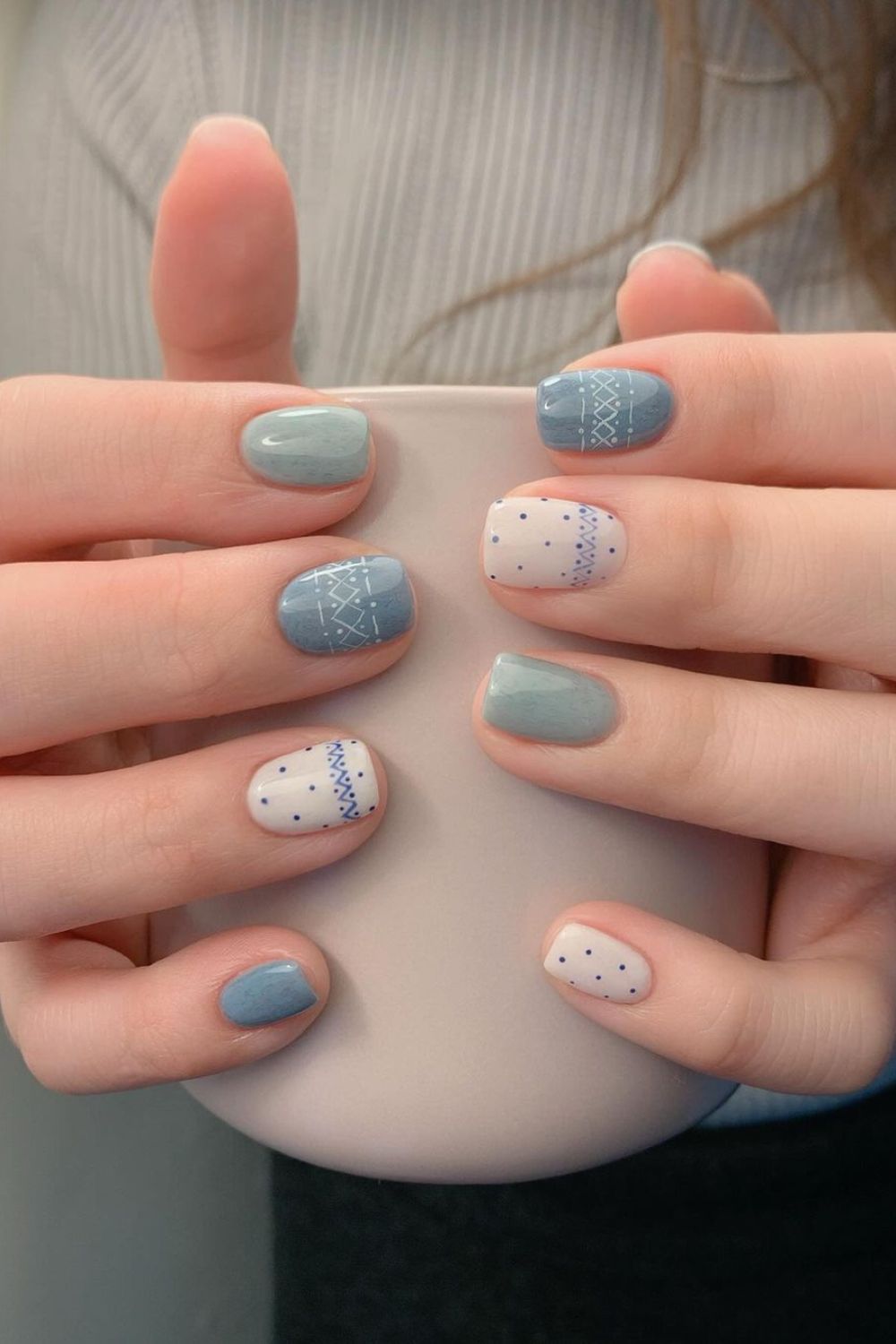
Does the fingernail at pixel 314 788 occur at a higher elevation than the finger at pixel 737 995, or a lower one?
higher

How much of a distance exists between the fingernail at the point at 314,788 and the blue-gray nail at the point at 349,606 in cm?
4

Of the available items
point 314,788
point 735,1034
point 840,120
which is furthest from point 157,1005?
point 840,120

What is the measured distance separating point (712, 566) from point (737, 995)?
0.56 feet

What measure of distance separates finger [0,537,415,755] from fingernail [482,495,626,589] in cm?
3

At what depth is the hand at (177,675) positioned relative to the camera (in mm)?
330

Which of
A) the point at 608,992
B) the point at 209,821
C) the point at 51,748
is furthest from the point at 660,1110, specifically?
the point at 51,748

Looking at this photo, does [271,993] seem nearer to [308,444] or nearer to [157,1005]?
[157,1005]

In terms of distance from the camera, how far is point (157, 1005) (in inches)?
15.0

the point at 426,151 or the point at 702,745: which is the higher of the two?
the point at 426,151

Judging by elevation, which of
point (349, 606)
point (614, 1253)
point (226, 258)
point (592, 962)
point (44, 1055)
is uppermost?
point (226, 258)

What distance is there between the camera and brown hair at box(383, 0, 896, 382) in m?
0.93

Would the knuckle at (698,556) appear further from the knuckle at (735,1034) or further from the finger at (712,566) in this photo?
the knuckle at (735,1034)

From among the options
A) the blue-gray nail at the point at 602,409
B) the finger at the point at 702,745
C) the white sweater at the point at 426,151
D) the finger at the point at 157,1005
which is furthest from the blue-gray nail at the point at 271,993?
the white sweater at the point at 426,151

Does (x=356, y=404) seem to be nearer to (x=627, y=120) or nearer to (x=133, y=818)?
(x=133, y=818)
